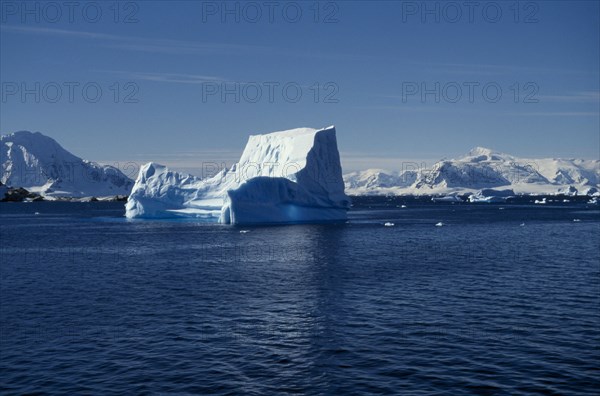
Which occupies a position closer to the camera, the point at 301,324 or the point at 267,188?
the point at 301,324

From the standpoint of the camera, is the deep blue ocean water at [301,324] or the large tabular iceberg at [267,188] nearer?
the deep blue ocean water at [301,324]

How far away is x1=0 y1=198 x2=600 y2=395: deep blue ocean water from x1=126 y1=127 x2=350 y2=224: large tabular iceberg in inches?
1312

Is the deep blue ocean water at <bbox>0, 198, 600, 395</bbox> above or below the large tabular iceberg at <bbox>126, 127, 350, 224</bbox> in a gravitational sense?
below

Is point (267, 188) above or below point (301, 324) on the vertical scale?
above

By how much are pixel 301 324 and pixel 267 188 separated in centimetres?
5622

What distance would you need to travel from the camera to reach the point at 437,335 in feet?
72.7

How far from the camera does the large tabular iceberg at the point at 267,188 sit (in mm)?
82312

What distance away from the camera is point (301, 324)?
24.2 metres

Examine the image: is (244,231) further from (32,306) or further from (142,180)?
(32,306)

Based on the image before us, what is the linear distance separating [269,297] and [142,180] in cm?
7273

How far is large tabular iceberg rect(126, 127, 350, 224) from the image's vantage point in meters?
82.3

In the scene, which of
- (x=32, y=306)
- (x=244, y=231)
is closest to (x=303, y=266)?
(x=32, y=306)

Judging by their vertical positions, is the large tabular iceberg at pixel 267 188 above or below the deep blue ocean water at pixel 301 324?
above

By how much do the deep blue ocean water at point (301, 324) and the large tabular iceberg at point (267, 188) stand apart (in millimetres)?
33317
